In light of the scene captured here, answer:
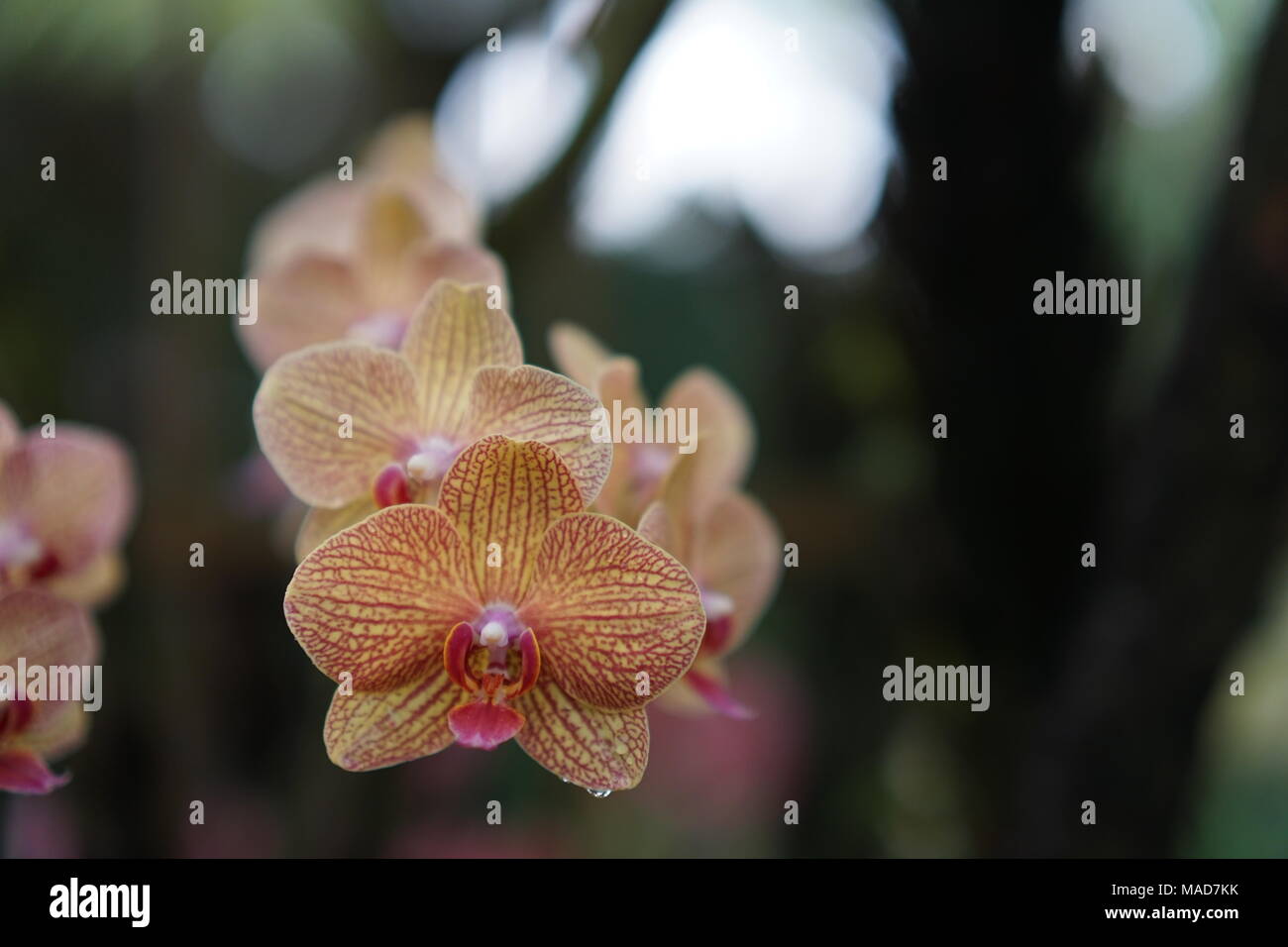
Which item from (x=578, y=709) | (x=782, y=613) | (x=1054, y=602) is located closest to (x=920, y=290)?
(x=1054, y=602)

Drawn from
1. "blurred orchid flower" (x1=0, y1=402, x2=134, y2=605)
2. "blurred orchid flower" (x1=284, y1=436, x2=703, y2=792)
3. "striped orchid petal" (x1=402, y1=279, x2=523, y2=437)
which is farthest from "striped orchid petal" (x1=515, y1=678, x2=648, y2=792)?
"blurred orchid flower" (x1=0, y1=402, x2=134, y2=605)

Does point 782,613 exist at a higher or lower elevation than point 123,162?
lower

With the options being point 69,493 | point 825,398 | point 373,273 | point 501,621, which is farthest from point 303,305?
point 825,398

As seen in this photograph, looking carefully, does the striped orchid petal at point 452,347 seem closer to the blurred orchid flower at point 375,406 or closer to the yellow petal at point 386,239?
the blurred orchid flower at point 375,406

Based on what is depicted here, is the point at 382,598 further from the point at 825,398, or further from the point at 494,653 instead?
the point at 825,398

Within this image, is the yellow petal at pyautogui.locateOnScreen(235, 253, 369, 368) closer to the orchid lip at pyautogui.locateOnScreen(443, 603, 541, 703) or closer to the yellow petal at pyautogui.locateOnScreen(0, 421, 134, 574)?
the yellow petal at pyautogui.locateOnScreen(0, 421, 134, 574)
